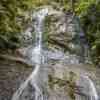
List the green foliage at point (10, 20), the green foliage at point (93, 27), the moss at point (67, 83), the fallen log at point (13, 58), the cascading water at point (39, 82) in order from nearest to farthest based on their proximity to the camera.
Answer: the cascading water at point (39, 82)
the moss at point (67, 83)
the green foliage at point (10, 20)
the fallen log at point (13, 58)
the green foliage at point (93, 27)

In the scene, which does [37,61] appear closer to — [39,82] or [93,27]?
[39,82]

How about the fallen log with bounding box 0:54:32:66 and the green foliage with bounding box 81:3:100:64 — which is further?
the green foliage with bounding box 81:3:100:64

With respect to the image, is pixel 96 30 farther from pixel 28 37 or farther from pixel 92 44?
pixel 28 37

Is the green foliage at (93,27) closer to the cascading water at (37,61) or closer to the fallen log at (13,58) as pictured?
the cascading water at (37,61)

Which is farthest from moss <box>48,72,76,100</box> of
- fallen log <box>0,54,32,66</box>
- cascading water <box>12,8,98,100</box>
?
fallen log <box>0,54,32,66</box>

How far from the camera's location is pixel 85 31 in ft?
34.8

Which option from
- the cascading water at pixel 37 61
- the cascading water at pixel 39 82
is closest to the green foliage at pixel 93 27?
the cascading water at pixel 39 82

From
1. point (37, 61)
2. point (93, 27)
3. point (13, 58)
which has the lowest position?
point (37, 61)

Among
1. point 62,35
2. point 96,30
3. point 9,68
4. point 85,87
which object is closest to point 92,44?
point 96,30

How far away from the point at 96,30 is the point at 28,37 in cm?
287

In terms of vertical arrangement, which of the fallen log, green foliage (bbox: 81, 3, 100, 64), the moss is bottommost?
the moss

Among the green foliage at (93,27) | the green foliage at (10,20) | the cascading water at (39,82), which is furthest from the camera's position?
the green foliage at (93,27)

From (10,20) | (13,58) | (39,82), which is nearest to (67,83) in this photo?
(39,82)

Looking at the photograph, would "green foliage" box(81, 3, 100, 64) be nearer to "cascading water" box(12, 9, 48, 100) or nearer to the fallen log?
"cascading water" box(12, 9, 48, 100)
